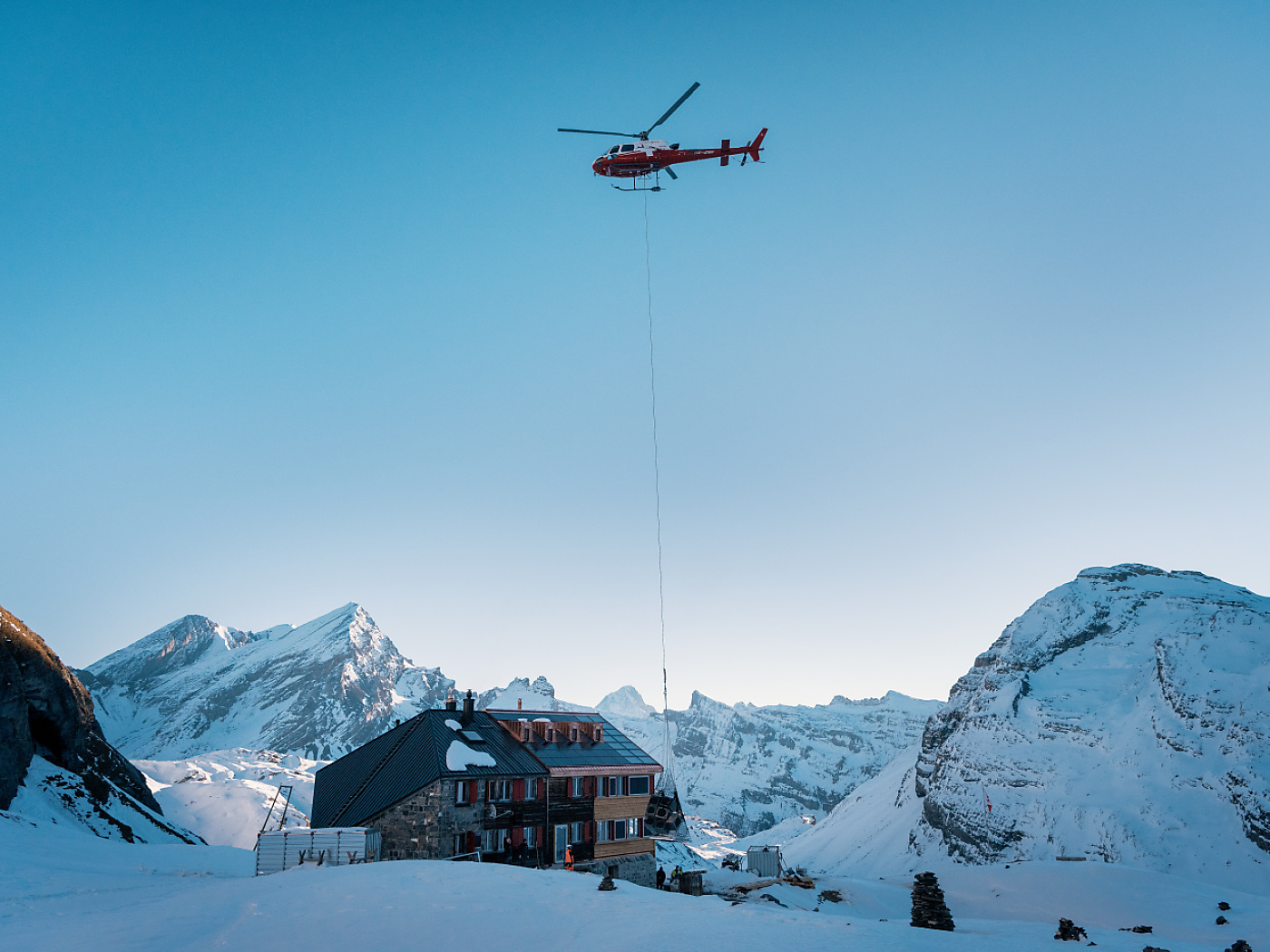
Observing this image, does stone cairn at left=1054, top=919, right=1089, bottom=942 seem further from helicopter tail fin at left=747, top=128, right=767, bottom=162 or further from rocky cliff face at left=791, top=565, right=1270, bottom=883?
rocky cliff face at left=791, top=565, right=1270, bottom=883

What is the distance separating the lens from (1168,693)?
12125cm

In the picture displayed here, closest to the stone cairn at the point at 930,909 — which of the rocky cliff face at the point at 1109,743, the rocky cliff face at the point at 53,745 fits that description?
the rocky cliff face at the point at 53,745

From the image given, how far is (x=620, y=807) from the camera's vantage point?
50.0m

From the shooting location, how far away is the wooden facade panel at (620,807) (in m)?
48.7

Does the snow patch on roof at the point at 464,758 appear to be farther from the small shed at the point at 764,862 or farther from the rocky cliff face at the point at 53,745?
the rocky cliff face at the point at 53,745

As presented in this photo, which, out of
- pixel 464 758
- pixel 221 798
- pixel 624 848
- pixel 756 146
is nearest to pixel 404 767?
pixel 464 758

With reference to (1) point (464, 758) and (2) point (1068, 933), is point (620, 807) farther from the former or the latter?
(2) point (1068, 933)

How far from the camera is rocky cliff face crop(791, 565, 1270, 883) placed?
101875 mm

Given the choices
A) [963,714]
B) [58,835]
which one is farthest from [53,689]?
[963,714]

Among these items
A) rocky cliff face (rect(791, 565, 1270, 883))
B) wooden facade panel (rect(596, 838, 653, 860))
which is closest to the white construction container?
wooden facade panel (rect(596, 838, 653, 860))

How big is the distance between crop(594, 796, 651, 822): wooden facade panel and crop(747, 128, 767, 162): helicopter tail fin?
139ft

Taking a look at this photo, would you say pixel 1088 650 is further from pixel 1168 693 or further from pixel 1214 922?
pixel 1214 922

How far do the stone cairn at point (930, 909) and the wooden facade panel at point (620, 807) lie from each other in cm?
2923

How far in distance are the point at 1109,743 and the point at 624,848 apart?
11209 cm
